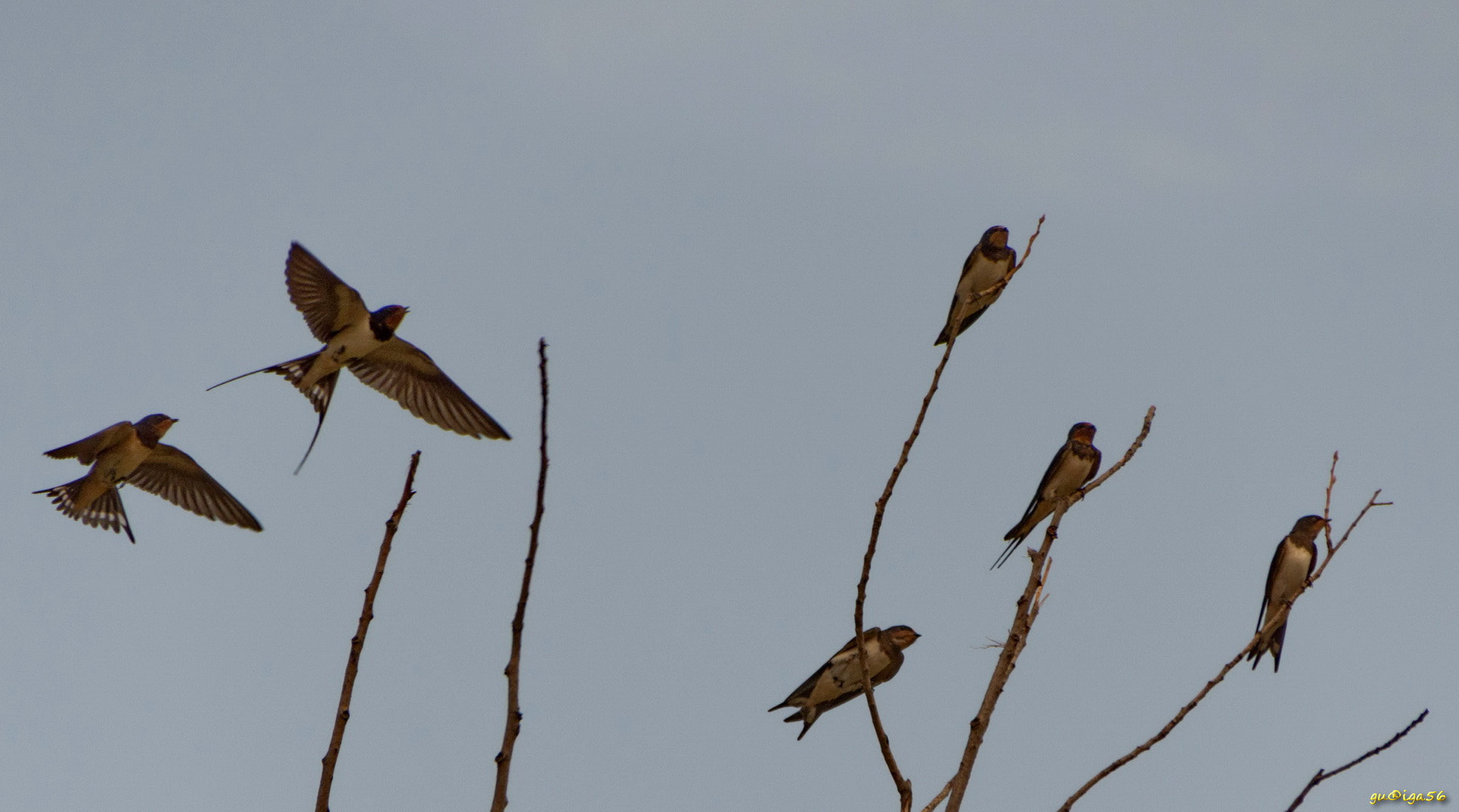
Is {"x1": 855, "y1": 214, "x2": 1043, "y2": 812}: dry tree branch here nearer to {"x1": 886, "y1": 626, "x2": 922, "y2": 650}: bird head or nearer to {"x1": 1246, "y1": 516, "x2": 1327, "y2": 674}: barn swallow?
{"x1": 886, "y1": 626, "x2": 922, "y2": 650}: bird head

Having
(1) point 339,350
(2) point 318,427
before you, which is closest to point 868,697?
(2) point 318,427

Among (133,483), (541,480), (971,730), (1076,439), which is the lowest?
(971,730)

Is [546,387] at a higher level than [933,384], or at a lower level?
lower

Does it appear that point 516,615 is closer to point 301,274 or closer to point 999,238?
point 301,274

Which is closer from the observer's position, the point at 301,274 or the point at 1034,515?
the point at 1034,515

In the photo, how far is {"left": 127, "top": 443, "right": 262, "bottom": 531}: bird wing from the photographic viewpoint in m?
7.19

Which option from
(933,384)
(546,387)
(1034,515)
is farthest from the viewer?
(1034,515)

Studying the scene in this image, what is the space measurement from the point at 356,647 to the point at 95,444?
17.0 ft

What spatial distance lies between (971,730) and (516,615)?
119cm

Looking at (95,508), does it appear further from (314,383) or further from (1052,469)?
(1052,469)

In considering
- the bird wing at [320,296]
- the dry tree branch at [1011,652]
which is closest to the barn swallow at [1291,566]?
the dry tree branch at [1011,652]

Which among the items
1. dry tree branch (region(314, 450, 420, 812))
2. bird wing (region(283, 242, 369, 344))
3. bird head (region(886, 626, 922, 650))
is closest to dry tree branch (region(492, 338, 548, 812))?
dry tree branch (region(314, 450, 420, 812))

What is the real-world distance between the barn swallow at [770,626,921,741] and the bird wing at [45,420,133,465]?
3.56 m

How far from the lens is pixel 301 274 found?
6.61m
